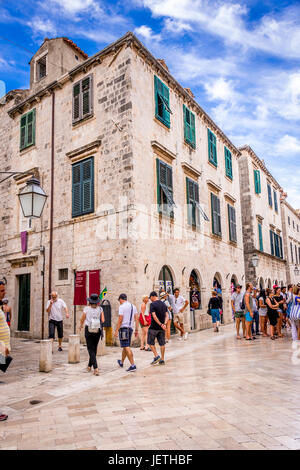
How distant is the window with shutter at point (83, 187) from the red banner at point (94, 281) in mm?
2129

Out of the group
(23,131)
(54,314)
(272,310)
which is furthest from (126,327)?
(23,131)

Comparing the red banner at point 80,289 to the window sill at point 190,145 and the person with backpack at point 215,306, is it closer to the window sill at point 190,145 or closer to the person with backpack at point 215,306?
the person with backpack at point 215,306

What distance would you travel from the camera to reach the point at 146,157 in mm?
12195

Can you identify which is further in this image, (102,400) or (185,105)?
(185,105)

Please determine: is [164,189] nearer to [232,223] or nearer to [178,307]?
[178,307]

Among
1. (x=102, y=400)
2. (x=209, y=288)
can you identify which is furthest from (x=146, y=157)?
(x=102, y=400)

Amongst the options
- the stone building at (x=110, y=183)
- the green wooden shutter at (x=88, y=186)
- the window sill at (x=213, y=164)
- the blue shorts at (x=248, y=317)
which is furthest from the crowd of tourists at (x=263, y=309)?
the window sill at (x=213, y=164)

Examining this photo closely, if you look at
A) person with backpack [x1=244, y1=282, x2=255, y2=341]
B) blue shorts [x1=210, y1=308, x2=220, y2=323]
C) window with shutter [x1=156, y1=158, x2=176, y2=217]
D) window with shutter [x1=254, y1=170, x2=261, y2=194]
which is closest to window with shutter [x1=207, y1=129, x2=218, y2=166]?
window with shutter [x1=156, y1=158, x2=176, y2=217]

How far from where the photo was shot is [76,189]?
42.3 ft

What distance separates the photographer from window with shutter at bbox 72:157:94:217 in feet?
40.5

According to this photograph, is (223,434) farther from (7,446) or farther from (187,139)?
(187,139)

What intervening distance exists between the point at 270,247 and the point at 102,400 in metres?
23.4

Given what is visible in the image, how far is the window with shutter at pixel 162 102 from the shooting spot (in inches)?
524
